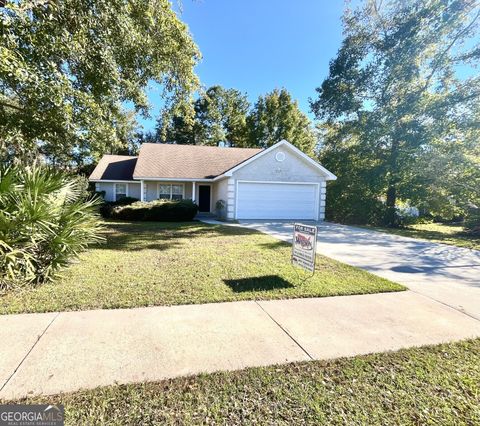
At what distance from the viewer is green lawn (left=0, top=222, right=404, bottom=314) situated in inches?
Answer: 175

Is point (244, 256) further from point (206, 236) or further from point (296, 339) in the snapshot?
Result: point (296, 339)

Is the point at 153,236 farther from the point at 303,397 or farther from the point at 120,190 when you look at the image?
the point at 120,190

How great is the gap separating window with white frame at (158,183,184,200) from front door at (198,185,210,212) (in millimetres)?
1398

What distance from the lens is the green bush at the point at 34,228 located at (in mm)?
4750

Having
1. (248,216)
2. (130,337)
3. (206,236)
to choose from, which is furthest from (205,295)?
(248,216)

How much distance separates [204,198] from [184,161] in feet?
9.99

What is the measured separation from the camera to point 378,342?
344cm

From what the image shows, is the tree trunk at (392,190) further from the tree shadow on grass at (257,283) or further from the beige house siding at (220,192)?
the tree shadow on grass at (257,283)

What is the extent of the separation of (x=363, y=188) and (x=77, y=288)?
1871cm

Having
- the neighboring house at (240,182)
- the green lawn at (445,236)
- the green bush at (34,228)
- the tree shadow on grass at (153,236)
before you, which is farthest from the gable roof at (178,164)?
the green bush at (34,228)

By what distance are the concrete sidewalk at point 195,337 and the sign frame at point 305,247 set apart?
1101 millimetres

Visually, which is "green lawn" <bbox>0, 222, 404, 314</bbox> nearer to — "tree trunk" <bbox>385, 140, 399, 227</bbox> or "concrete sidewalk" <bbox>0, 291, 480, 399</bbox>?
"concrete sidewalk" <bbox>0, 291, 480, 399</bbox>

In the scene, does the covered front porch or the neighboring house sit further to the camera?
the covered front porch

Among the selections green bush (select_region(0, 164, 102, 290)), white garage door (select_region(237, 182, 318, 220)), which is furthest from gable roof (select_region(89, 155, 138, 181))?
green bush (select_region(0, 164, 102, 290))
